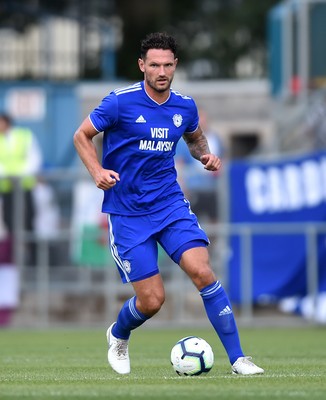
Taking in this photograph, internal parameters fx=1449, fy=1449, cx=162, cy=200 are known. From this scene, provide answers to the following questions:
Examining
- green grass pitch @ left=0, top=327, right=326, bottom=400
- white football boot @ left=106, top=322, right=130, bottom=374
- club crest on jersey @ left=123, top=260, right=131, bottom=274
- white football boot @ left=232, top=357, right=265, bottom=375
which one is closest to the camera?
green grass pitch @ left=0, top=327, right=326, bottom=400

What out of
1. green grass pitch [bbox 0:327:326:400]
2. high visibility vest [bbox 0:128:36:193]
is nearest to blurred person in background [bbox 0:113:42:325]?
high visibility vest [bbox 0:128:36:193]

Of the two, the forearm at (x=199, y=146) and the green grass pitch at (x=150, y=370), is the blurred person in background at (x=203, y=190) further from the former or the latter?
the forearm at (x=199, y=146)

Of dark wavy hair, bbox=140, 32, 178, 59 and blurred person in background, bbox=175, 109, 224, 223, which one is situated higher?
dark wavy hair, bbox=140, 32, 178, 59

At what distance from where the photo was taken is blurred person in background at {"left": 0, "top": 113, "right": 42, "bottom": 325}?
65.7 feet

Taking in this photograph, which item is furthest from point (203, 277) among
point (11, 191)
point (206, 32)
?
point (206, 32)

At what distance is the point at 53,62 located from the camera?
102 feet

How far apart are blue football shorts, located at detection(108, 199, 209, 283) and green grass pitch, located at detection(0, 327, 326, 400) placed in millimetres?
779

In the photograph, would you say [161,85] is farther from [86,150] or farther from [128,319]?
[128,319]

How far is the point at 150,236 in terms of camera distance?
33.9ft

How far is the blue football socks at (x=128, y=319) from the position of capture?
413 inches

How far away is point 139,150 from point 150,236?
0.62m

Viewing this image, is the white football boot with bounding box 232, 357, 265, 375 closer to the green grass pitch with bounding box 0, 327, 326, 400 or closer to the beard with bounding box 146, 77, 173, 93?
the green grass pitch with bounding box 0, 327, 326, 400

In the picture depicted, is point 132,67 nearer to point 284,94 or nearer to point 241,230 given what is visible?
point 284,94

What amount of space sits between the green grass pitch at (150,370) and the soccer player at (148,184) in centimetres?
58
